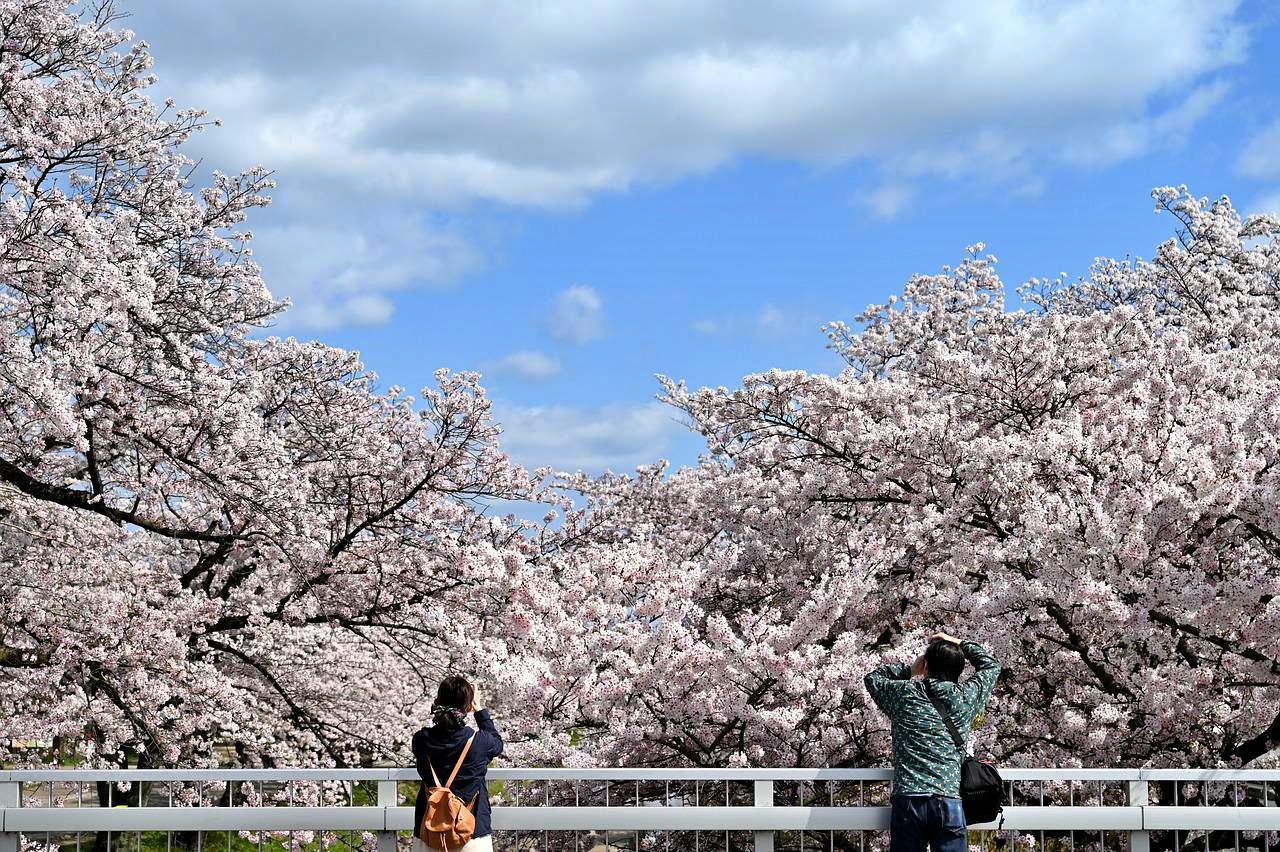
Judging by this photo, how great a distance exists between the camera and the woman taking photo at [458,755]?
6039 millimetres

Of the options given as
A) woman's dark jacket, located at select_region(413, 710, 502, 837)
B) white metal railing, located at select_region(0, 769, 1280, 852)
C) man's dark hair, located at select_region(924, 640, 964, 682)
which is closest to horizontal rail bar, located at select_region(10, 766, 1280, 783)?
white metal railing, located at select_region(0, 769, 1280, 852)

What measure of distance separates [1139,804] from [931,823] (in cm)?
149

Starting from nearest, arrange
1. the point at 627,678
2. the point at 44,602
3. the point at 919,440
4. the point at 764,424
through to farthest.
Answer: the point at 627,678
the point at 919,440
the point at 44,602
the point at 764,424

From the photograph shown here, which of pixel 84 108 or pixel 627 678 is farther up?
pixel 84 108

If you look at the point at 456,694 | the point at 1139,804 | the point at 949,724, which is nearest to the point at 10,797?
the point at 456,694

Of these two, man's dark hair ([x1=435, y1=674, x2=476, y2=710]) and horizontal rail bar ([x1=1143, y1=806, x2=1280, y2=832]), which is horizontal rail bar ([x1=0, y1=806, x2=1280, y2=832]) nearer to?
horizontal rail bar ([x1=1143, y1=806, x2=1280, y2=832])

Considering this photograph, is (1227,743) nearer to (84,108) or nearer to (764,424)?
(764,424)

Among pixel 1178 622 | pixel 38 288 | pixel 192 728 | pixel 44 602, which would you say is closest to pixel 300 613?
pixel 192 728

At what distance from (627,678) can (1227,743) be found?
474cm

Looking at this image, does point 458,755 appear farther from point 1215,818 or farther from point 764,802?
point 1215,818

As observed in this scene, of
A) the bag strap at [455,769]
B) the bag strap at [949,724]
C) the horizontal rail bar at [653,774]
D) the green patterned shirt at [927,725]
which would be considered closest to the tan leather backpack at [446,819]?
the bag strap at [455,769]

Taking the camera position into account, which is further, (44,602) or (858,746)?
(44,602)

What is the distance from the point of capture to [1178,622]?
9250 mm

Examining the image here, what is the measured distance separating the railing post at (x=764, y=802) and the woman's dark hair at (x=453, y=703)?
5.12 ft
